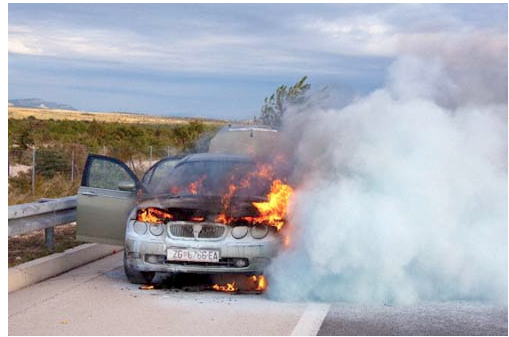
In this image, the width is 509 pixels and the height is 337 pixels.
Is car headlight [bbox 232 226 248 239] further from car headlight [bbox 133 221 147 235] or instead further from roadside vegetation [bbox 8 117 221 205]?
roadside vegetation [bbox 8 117 221 205]

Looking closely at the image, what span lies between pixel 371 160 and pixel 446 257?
54.3 inches

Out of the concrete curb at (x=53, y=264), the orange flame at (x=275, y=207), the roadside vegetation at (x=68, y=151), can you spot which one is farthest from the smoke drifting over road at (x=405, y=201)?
the roadside vegetation at (x=68, y=151)

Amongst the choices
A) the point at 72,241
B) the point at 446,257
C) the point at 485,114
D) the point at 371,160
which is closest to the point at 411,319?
the point at 446,257

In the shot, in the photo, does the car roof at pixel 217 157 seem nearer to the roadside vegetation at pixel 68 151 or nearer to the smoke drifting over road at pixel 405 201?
the smoke drifting over road at pixel 405 201

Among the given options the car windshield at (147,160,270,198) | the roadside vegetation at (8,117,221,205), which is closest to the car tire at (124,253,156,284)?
the car windshield at (147,160,270,198)

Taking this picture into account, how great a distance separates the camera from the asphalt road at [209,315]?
776 cm

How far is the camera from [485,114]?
10180mm

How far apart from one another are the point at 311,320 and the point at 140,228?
2894 mm

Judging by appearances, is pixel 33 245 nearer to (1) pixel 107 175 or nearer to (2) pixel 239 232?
(2) pixel 239 232

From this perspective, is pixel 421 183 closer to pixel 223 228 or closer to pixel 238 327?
pixel 223 228

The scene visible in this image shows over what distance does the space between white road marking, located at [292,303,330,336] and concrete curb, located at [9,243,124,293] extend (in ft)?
11.5

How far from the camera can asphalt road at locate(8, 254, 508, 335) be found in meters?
7.76

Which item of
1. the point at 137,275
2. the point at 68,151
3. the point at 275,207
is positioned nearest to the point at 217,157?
the point at 275,207

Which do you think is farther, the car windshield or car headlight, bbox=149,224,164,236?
the car windshield
